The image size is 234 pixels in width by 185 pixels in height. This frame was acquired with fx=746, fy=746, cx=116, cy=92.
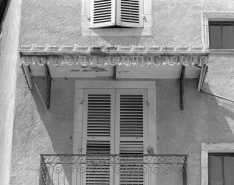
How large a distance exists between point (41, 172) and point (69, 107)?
4.84 feet

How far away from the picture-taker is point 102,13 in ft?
49.5

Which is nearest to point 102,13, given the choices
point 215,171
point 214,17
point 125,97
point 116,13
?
point 116,13

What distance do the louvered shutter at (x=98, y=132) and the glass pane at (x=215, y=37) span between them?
2.31m

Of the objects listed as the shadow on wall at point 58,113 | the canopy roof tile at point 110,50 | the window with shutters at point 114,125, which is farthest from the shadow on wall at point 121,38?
the canopy roof tile at point 110,50

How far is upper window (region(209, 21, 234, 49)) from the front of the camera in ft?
49.0

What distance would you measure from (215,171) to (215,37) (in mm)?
2799

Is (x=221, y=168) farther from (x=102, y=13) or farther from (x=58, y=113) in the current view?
(x=102, y=13)

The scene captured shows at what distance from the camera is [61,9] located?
15148 mm

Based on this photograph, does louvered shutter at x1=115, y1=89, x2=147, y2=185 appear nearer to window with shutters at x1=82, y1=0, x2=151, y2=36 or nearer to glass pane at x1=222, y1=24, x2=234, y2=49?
window with shutters at x1=82, y1=0, x2=151, y2=36

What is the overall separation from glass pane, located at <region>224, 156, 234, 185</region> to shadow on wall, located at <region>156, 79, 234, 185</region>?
362 millimetres

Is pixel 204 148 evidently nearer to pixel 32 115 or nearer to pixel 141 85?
pixel 141 85

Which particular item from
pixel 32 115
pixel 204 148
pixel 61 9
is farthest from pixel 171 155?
pixel 61 9

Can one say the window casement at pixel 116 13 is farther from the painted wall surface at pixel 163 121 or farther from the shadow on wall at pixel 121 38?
the painted wall surface at pixel 163 121

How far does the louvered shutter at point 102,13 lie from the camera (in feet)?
49.0
